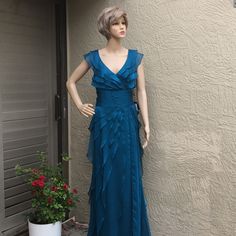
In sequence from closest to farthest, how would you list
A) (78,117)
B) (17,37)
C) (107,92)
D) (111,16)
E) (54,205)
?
(111,16) → (107,92) → (54,205) → (17,37) → (78,117)

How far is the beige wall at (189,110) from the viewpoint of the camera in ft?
8.94

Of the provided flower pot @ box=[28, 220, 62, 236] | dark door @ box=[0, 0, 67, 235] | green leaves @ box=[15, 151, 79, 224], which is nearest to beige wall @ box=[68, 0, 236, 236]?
dark door @ box=[0, 0, 67, 235]

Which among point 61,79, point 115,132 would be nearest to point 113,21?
point 115,132

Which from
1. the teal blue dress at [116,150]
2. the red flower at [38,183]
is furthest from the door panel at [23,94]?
the teal blue dress at [116,150]

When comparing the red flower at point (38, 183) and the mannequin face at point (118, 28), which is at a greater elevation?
the mannequin face at point (118, 28)

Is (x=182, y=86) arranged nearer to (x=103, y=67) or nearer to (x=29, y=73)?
(x=103, y=67)

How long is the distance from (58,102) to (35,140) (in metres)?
0.45

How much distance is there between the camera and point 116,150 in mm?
2760

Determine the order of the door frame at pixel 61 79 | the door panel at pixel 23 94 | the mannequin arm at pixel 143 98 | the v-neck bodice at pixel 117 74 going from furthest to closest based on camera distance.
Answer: the door frame at pixel 61 79 < the door panel at pixel 23 94 < the mannequin arm at pixel 143 98 < the v-neck bodice at pixel 117 74

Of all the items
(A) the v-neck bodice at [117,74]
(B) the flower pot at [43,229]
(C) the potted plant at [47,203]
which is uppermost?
(A) the v-neck bodice at [117,74]

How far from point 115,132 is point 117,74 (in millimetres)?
439

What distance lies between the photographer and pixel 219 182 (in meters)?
2.82

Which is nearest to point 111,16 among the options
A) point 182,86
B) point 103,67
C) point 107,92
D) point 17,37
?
point 103,67

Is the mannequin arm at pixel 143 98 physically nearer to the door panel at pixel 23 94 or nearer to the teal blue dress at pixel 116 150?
the teal blue dress at pixel 116 150
